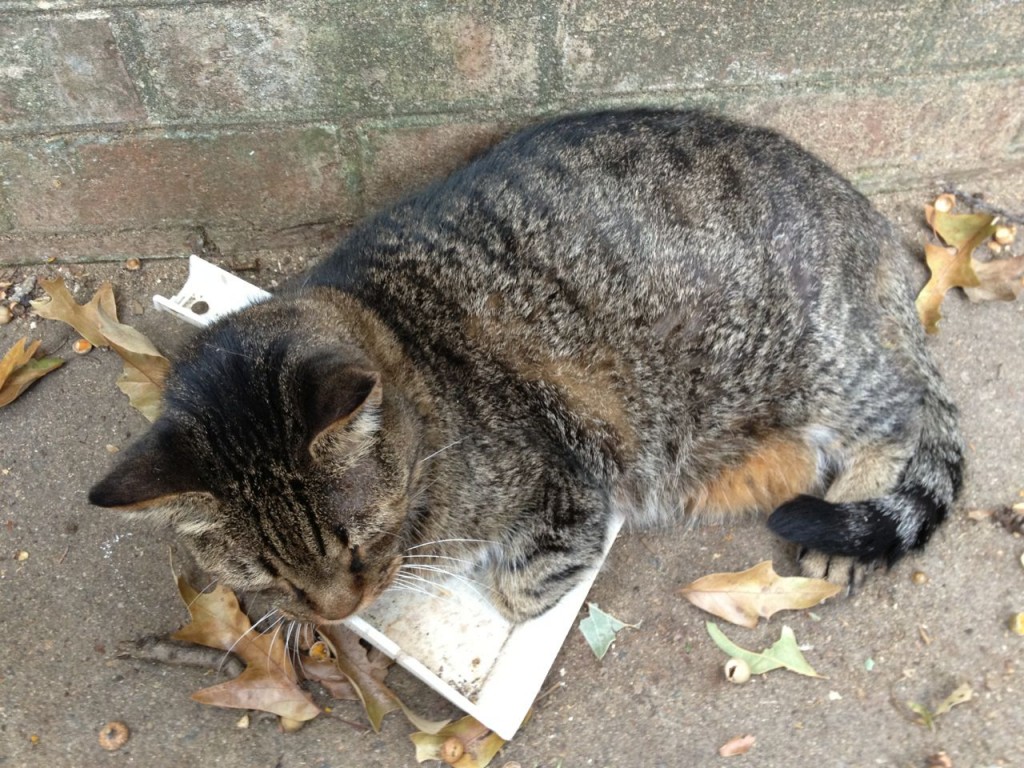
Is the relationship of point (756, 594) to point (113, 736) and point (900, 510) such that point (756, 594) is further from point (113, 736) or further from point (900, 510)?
point (113, 736)

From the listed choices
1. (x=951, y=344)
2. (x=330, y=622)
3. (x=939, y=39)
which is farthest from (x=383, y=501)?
(x=939, y=39)

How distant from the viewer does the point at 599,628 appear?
2.28 m

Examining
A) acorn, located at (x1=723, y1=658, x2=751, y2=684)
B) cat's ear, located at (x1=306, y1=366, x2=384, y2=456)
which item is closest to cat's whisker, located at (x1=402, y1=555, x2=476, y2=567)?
cat's ear, located at (x1=306, y1=366, x2=384, y2=456)

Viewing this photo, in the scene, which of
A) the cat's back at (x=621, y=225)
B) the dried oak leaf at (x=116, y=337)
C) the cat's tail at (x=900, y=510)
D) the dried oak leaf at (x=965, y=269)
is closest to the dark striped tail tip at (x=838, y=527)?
the cat's tail at (x=900, y=510)

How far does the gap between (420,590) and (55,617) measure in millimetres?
1055

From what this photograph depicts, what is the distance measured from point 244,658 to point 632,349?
1.34 metres

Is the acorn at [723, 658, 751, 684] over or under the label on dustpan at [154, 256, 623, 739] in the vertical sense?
under

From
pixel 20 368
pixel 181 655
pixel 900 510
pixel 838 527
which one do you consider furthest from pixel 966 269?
pixel 20 368

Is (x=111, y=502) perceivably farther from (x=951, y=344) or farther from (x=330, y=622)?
(x=951, y=344)

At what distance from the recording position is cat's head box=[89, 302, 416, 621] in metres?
1.57

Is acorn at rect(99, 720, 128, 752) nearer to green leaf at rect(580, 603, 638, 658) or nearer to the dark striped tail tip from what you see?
green leaf at rect(580, 603, 638, 658)

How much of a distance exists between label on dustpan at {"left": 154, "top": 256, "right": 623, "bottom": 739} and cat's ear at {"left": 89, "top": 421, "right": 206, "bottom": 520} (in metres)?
0.64

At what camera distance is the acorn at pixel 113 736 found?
209cm

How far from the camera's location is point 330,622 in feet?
6.19
